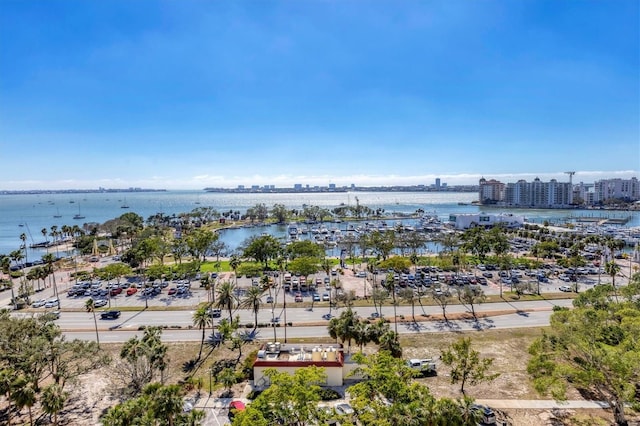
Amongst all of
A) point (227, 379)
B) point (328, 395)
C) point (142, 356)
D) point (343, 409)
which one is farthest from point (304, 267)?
point (343, 409)

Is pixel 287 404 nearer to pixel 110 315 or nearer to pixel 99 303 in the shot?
pixel 110 315

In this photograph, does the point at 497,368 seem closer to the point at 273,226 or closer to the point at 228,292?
the point at 228,292

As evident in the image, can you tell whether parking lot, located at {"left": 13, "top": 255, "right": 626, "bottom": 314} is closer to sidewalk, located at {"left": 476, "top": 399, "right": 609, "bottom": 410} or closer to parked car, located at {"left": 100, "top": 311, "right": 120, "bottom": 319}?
parked car, located at {"left": 100, "top": 311, "right": 120, "bottom": 319}

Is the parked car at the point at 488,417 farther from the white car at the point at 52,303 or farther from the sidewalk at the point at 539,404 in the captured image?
the white car at the point at 52,303

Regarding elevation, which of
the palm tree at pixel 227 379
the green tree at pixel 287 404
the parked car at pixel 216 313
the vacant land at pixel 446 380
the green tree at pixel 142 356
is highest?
the green tree at pixel 287 404

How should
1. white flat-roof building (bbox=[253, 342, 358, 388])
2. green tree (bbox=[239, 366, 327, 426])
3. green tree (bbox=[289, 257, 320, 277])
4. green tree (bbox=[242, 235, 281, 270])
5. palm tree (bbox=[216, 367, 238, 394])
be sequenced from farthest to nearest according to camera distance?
green tree (bbox=[242, 235, 281, 270]) → green tree (bbox=[289, 257, 320, 277]) → white flat-roof building (bbox=[253, 342, 358, 388]) → palm tree (bbox=[216, 367, 238, 394]) → green tree (bbox=[239, 366, 327, 426])

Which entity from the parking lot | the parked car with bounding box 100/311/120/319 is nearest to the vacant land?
the parked car with bounding box 100/311/120/319

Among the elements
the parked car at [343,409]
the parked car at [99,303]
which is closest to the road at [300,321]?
the parked car at [99,303]

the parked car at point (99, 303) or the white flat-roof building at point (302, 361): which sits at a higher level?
the white flat-roof building at point (302, 361)

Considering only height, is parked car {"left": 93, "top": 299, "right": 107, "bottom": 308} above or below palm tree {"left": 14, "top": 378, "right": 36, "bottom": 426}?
below

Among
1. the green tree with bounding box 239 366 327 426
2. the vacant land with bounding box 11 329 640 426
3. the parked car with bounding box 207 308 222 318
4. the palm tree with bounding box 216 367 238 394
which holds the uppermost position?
the green tree with bounding box 239 366 327 426
